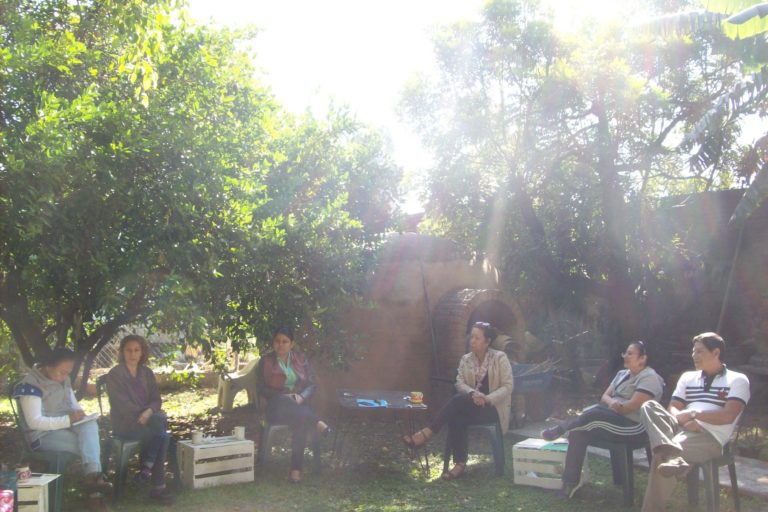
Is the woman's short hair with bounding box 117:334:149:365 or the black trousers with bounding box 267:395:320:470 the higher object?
the woman's short hair with bounding box 117:334:149:365

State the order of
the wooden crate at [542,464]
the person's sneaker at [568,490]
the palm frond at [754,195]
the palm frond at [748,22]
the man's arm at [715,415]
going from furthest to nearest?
1. the palm frond at [754,195]
2. the palm frond at [748,22]
3. the wooden crate at [542,464]
4. the person's sneaker at [568,490]
5. the man's arm at [715,415]

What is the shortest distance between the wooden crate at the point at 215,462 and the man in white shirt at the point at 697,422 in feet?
11.0

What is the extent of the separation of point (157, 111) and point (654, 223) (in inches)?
376

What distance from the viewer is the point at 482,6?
41.8 feet

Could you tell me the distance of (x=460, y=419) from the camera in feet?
21.3

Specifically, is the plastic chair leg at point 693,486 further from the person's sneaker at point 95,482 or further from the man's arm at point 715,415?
the person's sneaker at point 95,482

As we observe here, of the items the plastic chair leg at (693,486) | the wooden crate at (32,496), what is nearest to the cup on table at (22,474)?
the wooden crate at (32,496)

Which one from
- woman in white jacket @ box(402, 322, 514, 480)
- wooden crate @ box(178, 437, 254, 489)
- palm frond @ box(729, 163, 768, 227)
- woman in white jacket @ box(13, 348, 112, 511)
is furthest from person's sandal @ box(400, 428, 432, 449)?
palm frond @ box(729, 163, 768, 227)

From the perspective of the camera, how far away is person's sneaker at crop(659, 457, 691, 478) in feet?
15.0

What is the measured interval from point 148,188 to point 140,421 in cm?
189

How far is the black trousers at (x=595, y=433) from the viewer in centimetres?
552

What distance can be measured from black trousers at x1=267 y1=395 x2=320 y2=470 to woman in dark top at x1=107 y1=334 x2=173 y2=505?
103 cm

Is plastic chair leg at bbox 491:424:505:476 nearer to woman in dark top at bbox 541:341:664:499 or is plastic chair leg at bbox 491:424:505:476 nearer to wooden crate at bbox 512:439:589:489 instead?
wooden crate at bbox 512:439:589:489

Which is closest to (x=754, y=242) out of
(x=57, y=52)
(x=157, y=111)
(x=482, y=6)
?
(x=482, y=6)
